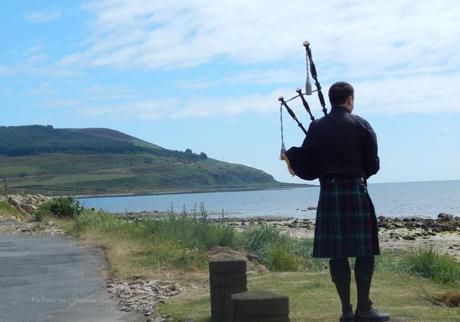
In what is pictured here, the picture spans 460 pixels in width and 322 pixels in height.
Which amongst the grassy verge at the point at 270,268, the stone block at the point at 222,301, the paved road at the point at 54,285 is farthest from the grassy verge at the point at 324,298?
the paved road at the point at 54,285

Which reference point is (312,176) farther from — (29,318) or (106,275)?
(106,275)

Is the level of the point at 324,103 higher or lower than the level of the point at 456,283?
higher

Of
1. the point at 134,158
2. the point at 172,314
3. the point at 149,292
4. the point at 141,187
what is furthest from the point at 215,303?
the point at 134,158

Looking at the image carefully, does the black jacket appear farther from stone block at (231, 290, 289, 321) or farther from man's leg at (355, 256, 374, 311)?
stone block at (231, 290, 289, 321)

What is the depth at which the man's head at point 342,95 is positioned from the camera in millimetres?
6426

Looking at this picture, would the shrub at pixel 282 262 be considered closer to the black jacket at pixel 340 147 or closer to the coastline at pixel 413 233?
the black jacket at pixel 340 147

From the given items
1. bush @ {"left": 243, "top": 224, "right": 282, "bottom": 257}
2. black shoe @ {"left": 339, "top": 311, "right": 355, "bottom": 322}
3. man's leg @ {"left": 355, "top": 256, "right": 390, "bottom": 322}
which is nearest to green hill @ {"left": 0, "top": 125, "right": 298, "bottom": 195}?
bush @ {"left": 243, "top": 224, "right": 282, "bottom": 257}

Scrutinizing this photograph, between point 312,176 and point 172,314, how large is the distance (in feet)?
11.8

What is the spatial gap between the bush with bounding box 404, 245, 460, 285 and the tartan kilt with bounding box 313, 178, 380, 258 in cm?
608

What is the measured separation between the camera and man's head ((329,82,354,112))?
6426mm

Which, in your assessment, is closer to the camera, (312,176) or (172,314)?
(312,176)

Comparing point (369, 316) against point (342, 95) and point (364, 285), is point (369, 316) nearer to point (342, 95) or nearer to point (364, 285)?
point (364, 285)

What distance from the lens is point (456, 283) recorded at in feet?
38.4

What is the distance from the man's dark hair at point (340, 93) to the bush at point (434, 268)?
6.33 meters
